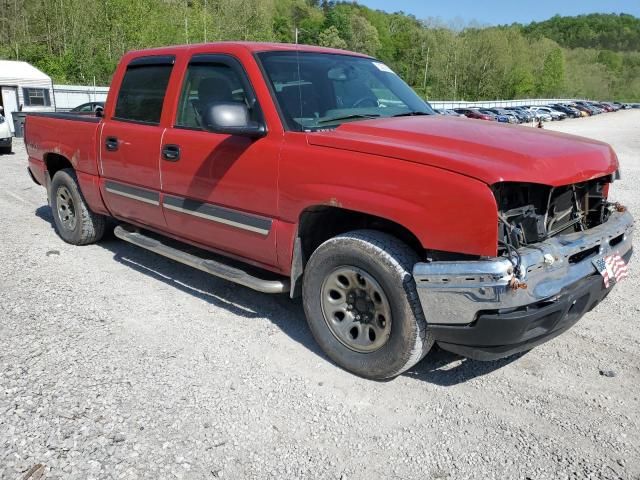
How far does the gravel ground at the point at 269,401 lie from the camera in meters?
2.66

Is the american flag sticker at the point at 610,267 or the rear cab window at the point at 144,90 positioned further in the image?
the rear cab window at the point at 144,90

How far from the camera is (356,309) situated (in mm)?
3422

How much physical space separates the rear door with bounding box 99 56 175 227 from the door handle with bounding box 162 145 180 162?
0.32 feet

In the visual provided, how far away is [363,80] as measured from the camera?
434cm

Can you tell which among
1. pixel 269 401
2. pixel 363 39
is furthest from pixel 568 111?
pixel 269 401

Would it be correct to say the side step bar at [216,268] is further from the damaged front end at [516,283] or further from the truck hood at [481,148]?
the damaged front end at [516,283]

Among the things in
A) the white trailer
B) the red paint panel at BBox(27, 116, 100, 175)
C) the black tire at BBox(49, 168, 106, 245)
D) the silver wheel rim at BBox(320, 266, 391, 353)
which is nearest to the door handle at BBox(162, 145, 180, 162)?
the red paint panel at BBox(27, 116, 100, 175)

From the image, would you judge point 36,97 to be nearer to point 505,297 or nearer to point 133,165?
point 133,165

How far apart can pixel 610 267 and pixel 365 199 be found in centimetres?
148

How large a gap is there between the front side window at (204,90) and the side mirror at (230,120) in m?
0.37

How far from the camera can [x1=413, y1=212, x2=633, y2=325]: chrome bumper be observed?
270 centimetres

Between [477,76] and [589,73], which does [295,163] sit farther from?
[589,73]

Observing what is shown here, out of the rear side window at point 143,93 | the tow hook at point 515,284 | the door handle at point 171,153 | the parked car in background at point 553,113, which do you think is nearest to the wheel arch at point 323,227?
the tow hook at point 515,284

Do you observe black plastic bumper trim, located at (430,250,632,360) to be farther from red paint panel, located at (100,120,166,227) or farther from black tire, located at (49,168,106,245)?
black tire, located at (49,168,106,245)
